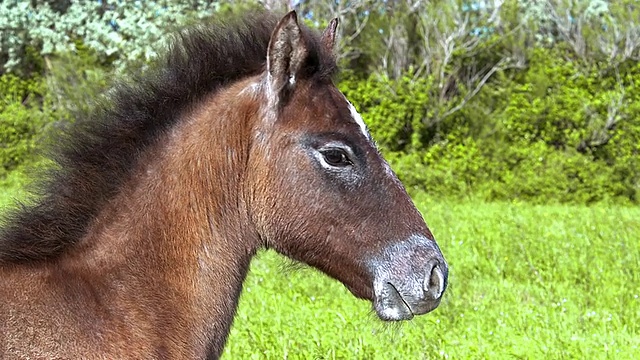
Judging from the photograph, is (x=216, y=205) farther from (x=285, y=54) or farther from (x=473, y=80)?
(x=473, y=80)

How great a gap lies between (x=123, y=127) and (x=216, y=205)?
47cm

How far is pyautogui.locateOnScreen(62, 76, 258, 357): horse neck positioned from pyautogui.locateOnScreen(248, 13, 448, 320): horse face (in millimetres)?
95

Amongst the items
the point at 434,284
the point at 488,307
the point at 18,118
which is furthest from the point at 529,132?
the point at 434,284

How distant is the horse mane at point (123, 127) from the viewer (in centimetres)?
291

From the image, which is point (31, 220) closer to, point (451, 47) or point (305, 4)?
point (305, 4)

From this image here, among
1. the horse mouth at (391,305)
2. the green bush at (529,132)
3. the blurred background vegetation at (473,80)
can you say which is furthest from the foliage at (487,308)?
the blurred background vegetation at (473,80)

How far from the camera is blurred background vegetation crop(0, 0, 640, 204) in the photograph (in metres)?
22.3

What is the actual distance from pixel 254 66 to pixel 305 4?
63.8 ft

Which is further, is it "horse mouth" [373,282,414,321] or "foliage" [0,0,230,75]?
"foliage" [0,0,230,75]

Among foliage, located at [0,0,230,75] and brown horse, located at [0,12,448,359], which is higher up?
brown horse, located at [0,12,448,359]

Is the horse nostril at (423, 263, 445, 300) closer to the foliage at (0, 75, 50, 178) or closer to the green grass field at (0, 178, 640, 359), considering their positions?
the green grass field at (0, 178, 640, 359)

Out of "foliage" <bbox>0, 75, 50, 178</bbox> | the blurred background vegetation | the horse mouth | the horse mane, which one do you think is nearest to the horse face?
the horse mouth

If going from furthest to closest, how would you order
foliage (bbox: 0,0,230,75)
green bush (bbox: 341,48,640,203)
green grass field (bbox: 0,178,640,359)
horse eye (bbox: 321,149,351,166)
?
green bush (bbox: 341,48,640,203) < foliage (bbox: 0,0,230,75) < green grass field (bbox: 0,178,640,359) < horse eye (bbox: 321,149,351,166)

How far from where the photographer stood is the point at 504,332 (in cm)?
621
